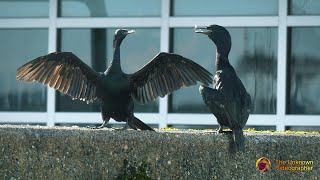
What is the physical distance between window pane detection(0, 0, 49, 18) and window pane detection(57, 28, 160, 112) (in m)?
0.64

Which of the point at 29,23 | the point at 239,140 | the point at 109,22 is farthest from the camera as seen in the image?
the point at 29,23

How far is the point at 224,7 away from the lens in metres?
16.4

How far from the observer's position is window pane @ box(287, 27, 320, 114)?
16203mm

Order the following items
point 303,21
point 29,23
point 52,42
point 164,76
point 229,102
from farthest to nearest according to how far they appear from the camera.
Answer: point 29,23 → point 52,42 → point 303,21 → point 164,76 → point 229,102

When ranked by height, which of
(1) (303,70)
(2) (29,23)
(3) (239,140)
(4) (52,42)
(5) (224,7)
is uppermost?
(5) (224,7)

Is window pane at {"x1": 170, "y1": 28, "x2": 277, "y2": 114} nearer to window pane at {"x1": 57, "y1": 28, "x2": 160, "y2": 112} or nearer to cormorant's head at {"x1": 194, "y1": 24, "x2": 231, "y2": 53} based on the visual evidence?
window pane at {"x1": 57, "y1": 28, "x2": 160, "y2": 112}

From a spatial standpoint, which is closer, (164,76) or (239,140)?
(239,140)

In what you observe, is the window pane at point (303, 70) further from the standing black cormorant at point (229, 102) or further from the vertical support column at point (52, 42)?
the standing black cormorant at point (229, 102)

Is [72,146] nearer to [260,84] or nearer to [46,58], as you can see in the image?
[46,58]

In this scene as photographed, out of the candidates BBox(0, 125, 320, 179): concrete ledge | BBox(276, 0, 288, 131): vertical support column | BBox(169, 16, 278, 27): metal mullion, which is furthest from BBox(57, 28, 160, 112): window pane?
BBox(0, 125, 320, 179): concrete ledge

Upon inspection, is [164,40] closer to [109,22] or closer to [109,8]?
[109,22]

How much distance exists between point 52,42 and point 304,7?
532 cm

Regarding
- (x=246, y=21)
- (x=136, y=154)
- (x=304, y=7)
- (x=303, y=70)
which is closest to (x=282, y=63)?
(x=303, y=70)

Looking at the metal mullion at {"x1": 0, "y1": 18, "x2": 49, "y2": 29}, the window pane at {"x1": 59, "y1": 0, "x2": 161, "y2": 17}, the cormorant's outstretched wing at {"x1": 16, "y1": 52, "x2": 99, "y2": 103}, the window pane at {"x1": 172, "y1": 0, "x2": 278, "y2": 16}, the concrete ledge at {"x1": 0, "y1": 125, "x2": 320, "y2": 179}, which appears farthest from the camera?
the metal mullion at {"x1": 0, "y1": 18, "x2": 49, "y2": 29}
